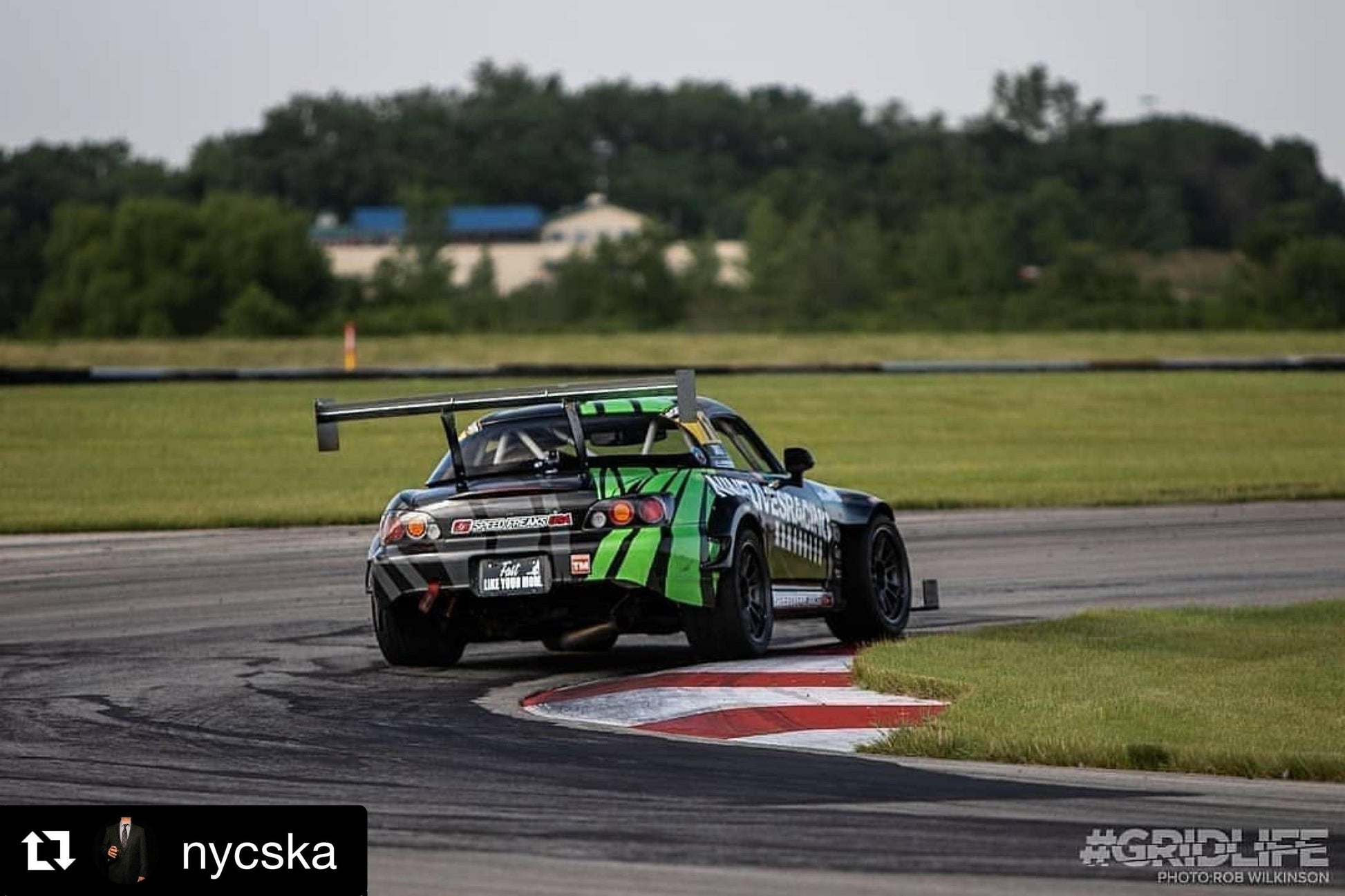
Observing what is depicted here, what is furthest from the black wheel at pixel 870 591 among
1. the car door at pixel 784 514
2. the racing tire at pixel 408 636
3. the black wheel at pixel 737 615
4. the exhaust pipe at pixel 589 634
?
the racing tire at pixel 408 636

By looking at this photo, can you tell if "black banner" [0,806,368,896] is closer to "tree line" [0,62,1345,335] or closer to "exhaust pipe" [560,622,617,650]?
"exhaust pipe" [560,622,617,650]

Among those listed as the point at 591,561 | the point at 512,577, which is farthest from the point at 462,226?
the point at 591,561

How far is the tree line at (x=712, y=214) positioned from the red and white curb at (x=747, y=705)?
5748cm

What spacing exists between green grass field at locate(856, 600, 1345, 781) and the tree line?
183ft

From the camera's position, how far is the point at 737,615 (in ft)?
40.1

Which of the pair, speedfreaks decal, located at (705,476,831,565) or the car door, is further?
the car door

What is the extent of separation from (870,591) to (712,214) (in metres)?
158

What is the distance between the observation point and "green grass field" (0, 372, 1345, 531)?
25.0 metres

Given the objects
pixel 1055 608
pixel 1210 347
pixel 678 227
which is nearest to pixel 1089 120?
pixel 678 227

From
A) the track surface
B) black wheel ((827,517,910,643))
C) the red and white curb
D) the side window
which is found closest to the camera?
the track surface

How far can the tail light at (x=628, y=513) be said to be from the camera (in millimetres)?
11953

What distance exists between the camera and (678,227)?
Result: 575 feet

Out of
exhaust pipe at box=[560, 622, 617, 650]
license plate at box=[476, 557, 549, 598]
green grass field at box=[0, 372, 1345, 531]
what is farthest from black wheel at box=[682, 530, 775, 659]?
green grass field at box=[0, 372, 1345, 531]

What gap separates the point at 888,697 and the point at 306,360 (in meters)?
42.7
